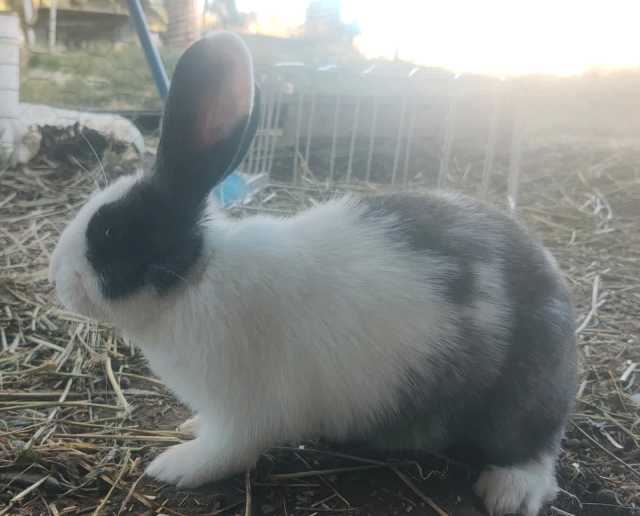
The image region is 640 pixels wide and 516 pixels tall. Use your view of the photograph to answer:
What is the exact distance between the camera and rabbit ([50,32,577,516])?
122 centimetres

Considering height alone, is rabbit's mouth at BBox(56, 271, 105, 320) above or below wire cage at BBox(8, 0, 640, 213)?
below

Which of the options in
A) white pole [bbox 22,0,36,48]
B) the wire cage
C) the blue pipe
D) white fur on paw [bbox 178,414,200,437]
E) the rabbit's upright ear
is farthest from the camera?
white pole [bbox 22,0,36,48]

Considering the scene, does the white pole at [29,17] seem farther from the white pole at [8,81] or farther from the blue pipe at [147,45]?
the blue pipe at [147,45]

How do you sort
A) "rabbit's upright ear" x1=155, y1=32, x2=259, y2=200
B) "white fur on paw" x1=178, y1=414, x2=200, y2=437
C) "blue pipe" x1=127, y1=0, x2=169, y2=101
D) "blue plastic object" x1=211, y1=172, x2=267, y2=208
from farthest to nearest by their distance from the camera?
1. "blue plastic object" x1=211, y1=172, x2=267, y2=208
2. "blue pipe" x1=127, y1=0, x2=169, y2=101
3. "white fur on paw" x1=178, y1=414, x2=200, y2=437
4. "rabbit's upright ear" x1=155, y1=32, x2=259, y2=200

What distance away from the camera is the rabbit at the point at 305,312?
122cm

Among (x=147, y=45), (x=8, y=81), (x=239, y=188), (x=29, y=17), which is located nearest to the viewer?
(x=147, y=45)

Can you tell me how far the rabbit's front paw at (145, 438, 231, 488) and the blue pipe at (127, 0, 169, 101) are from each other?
3.62 ft

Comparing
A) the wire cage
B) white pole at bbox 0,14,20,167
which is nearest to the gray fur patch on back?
the wire cage

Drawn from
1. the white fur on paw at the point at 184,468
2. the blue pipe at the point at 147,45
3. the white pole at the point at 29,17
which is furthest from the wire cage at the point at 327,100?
the white fur on paw at the point at 184,468

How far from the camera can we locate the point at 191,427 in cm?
150

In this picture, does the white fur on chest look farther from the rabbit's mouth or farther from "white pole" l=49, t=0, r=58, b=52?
"white pole" l=49, t=0, r=58, b=52

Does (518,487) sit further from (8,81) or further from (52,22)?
(8,81)

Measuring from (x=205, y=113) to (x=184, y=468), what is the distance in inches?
25.8

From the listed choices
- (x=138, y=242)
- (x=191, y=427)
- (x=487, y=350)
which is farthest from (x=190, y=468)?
(x=487, y=350)
